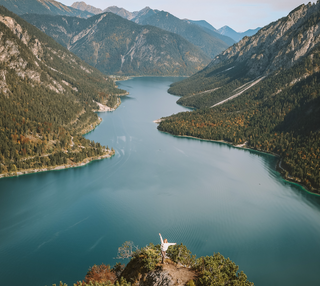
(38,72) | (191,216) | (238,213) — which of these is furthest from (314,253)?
(38,72)

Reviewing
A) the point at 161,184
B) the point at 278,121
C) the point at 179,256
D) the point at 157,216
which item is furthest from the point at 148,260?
the point at 278,121

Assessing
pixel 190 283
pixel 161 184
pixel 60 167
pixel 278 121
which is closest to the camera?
pixel 190 283

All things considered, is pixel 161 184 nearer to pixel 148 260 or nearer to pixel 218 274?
pixel 218 274

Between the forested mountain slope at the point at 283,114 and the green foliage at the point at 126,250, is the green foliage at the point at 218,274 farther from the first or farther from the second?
the forested mountain slope at the point at 283,114

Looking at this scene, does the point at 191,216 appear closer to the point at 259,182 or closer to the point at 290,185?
the point at 259,182

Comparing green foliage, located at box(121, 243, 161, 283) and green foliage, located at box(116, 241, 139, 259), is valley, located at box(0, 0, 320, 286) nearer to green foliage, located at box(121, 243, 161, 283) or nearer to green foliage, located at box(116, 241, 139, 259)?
green foliage, located at box(121, 243, 161, 283)

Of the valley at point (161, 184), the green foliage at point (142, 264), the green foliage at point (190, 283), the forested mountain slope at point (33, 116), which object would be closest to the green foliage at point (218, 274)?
the valley at point (161, 184)

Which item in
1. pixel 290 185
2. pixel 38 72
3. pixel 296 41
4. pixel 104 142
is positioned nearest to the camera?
pixel 290 185
